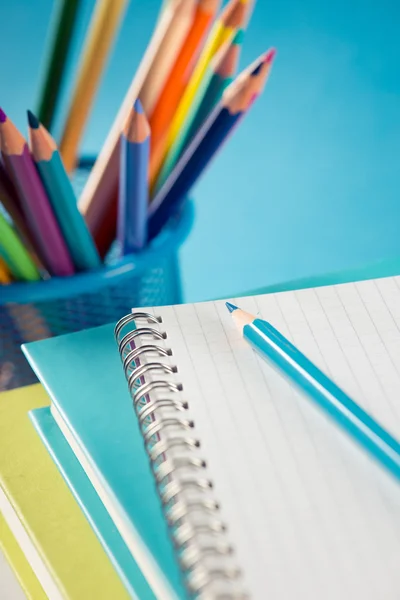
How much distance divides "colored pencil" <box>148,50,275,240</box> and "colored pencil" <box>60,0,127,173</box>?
74 mm

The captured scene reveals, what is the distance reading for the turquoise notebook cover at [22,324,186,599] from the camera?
27cm

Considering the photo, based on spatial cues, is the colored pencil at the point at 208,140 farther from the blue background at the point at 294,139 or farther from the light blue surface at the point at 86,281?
the blue background at the point at 294,139

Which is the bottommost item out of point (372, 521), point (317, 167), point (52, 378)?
point (372, 521)

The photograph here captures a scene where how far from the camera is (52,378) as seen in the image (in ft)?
1.16

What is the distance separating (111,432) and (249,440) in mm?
62

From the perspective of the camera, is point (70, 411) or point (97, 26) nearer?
point (70, 411)

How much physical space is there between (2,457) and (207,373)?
102 millimetres

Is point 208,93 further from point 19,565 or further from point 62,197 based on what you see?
point 19,565

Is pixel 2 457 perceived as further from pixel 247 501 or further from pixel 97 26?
pixel 97 26

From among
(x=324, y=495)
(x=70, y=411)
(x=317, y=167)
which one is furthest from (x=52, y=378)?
(x=317, y=167)

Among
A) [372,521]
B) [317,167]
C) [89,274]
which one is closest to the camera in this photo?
[372,521]

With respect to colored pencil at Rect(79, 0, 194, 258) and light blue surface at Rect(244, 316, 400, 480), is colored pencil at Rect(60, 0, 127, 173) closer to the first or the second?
colored pencil at Rect(79, 0, 194, 258)

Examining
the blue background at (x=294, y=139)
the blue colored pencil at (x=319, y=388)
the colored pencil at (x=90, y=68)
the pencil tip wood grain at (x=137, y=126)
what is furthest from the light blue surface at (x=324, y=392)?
the blue background at (x=294, y=139)

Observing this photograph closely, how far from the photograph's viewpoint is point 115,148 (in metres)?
0.44
